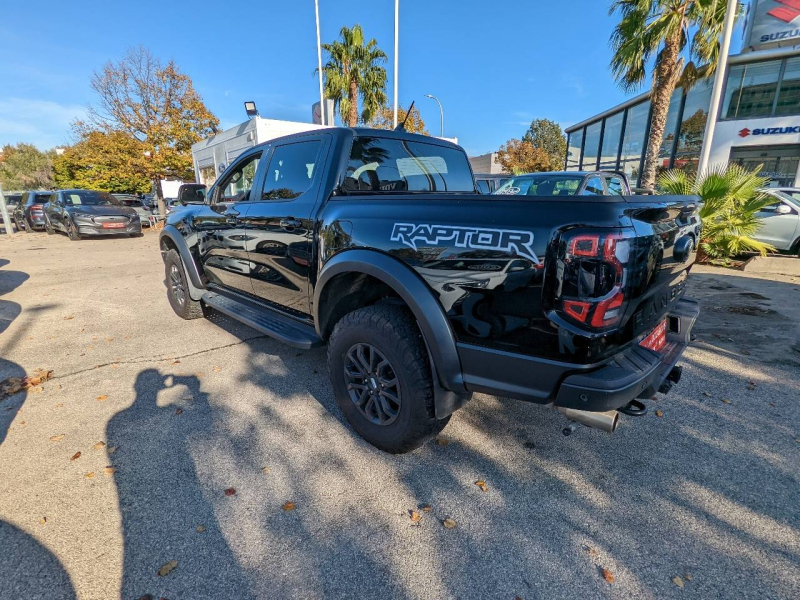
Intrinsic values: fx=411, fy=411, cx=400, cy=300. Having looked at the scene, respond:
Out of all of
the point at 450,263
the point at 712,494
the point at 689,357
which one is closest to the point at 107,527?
the point at 450,263

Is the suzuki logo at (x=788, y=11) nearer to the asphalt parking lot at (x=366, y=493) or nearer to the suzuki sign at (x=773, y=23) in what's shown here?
the suzuki sign at (x=773, y=23)

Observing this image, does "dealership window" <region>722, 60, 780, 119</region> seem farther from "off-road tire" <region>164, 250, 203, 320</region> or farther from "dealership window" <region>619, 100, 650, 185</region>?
"off-road tire" <region>164, 250, 203, 320</region>

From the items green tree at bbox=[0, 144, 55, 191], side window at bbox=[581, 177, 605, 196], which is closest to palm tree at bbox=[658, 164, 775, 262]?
side window at bbox=[581, 177, 605, 196]

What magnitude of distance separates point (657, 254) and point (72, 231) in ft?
55.8

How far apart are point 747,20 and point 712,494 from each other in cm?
2198

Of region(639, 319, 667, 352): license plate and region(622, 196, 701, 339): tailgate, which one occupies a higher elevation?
region(622, 196, 701, 339): tailgate

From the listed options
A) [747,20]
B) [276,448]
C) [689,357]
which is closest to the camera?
[276,448]

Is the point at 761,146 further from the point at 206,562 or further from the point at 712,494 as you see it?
the point at 206,562

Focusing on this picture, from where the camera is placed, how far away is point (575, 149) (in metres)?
31.5

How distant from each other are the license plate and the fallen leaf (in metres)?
2.41

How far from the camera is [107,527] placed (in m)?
2.01

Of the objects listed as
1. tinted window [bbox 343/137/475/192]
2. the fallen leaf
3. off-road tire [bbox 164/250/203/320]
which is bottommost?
the fallen leaf

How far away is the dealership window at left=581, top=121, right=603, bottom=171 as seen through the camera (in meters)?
27.5

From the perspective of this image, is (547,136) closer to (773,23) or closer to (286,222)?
(773,23)
